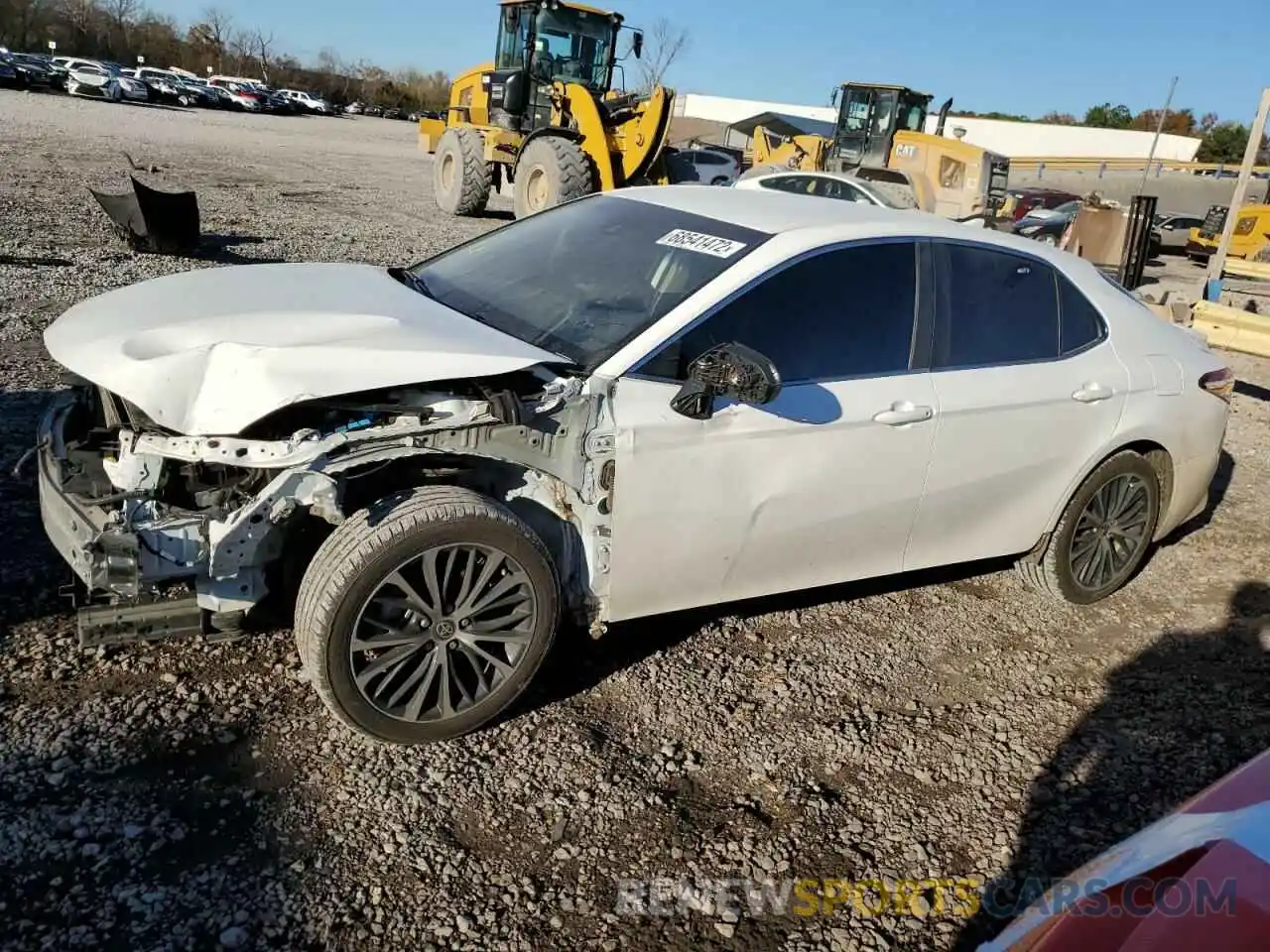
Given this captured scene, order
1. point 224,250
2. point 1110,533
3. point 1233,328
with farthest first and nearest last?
1. point 224,250
2. point 1233,328
3. point 1110,533

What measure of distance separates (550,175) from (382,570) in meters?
12.1

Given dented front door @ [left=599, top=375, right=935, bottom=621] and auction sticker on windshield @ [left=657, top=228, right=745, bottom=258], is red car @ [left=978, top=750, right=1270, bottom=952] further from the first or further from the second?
auction sticker on windshield @ [left=657, top=228, right=745, bottom=258]

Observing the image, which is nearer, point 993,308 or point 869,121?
point 993,308

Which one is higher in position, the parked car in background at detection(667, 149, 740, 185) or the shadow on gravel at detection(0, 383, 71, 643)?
the parked car in background at detection(667, 149, 740, 185)

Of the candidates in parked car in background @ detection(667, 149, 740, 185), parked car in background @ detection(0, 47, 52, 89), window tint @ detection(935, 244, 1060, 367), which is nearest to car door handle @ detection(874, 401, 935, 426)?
window tint @ detection(935, 244, 1060, 367)

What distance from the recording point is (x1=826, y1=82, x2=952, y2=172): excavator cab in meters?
19.5

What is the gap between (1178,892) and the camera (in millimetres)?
1616

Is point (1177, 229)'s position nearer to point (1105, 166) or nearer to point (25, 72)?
point (1105, 166)

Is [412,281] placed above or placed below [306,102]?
below

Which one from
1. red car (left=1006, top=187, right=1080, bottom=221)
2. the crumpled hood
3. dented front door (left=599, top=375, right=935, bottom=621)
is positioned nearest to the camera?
the crumpled hood

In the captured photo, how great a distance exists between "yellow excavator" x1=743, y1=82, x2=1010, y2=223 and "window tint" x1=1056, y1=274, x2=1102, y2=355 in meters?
13.7

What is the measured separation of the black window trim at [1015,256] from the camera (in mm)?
3725

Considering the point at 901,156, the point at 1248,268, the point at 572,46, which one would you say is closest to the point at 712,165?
the point at 901,156

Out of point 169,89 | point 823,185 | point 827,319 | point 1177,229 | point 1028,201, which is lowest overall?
point 827,319
